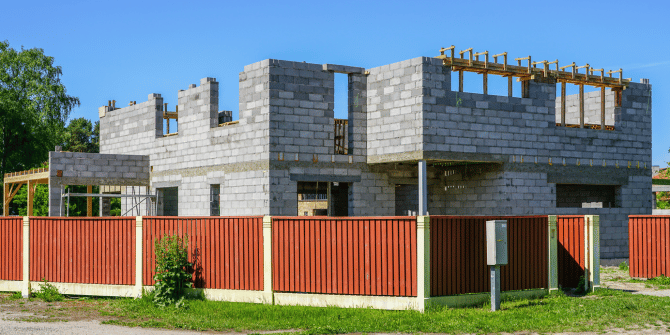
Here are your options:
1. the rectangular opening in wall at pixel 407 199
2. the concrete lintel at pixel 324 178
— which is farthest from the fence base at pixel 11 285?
the rectangular opening in wall at pixel 407 199

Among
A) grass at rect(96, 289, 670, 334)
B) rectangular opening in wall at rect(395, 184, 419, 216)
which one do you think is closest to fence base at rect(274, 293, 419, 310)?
grass at rect(96, 289, 670, 334)

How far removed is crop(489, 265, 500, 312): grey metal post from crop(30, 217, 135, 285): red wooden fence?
7.10 meters

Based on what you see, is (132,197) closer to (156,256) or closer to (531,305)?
(156,256)

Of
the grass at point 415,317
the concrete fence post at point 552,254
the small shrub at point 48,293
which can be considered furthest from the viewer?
the small shrub at point 48,293

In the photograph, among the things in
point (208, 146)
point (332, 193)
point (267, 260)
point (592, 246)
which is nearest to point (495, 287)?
point (592, 246)

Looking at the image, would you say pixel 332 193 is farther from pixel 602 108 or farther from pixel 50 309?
pixel 50 309

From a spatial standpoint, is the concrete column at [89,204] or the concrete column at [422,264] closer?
the concrete column at [422,264]

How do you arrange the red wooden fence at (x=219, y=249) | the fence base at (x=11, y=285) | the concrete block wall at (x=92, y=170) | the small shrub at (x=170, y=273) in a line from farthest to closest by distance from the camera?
the concrete block wall at (x=92, y=170) < the fence base at (x=11, y=285) < the small shrub at (x=170, y=273) < the red wooden fence at (x=219, y=249)

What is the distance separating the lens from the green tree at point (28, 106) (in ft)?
151

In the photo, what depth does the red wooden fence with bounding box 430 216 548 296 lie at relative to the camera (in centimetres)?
1216

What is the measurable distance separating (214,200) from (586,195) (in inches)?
565

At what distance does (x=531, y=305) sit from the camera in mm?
12594

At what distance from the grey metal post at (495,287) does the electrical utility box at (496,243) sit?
17 centimetres

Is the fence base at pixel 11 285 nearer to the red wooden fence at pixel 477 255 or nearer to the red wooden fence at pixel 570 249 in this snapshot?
the red wooden fence at pixel 477 255
